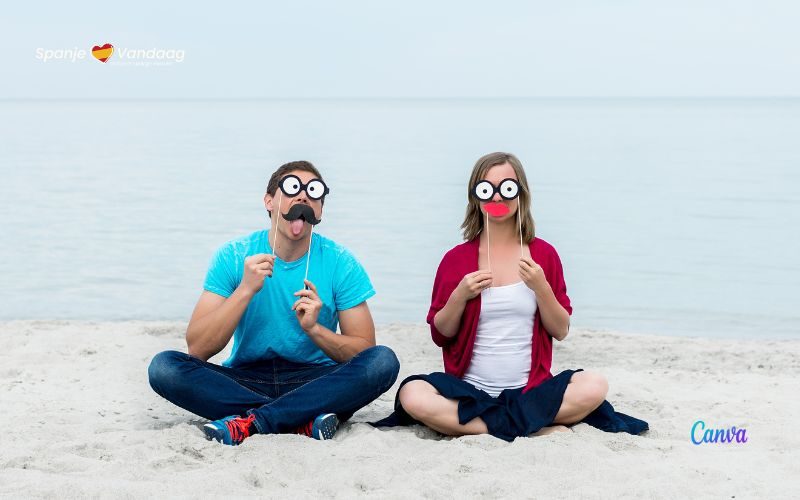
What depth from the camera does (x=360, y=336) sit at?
4895 mm

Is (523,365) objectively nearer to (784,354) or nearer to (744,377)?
(744,377)

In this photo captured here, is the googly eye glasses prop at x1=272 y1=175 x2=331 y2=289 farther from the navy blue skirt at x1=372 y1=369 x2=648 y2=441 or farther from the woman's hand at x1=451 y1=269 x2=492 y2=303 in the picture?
the navy blue skirt at x1=372 y1=369 x2=648 y2=441

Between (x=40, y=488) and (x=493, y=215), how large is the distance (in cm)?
228

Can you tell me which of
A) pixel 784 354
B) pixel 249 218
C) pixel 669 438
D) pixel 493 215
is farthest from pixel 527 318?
pixel 249 218

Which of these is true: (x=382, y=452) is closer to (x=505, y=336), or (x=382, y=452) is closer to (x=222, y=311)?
(x=505, y=336)

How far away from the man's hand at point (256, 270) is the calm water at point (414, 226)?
4.57 meters

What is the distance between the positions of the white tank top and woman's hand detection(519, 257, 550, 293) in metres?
0.21

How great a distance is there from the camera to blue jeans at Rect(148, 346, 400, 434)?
15.2ft

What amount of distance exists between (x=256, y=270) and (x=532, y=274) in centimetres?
123

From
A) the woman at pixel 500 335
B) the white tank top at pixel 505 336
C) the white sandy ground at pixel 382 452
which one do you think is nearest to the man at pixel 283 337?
the white sandy ground at pixel 382 452

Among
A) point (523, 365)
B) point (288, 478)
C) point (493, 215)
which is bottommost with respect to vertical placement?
point (288, 478)

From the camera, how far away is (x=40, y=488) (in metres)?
3.77

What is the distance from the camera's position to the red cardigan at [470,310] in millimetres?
4789

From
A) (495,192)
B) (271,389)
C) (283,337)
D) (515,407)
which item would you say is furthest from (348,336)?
(495,192)
